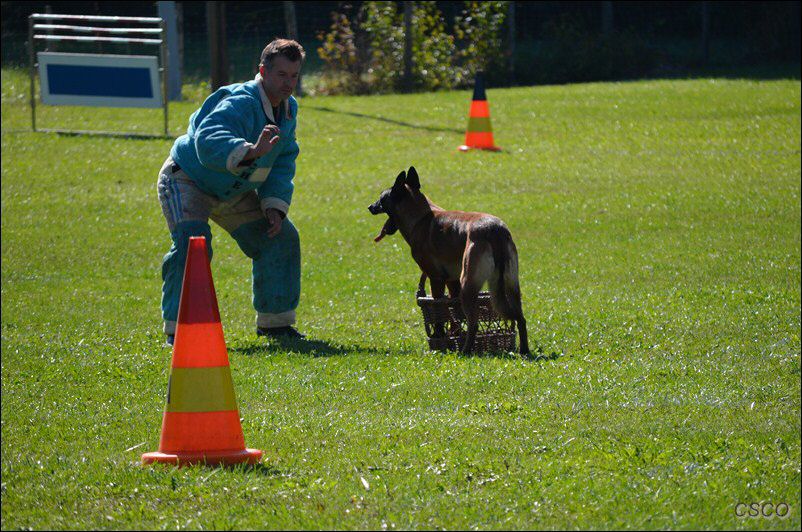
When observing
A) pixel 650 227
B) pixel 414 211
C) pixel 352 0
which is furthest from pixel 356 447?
pixel 352 0

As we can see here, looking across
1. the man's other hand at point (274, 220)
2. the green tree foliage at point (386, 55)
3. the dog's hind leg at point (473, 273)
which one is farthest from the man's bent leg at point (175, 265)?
the green tree foliage at point (386, 55)

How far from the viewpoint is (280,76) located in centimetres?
775

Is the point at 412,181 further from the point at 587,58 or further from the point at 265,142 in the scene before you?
the point at 587,58

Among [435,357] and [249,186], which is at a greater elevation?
[249,186]

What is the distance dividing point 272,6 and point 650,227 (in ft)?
64.9

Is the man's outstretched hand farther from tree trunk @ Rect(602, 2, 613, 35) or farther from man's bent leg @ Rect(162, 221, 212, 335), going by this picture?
tree trunk @ Rect(602, 2, 613, 35)

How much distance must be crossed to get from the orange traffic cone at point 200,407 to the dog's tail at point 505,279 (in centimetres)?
267

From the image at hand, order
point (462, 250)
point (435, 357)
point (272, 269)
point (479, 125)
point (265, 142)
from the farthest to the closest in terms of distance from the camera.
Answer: point (479, 125) → point (272, 269) → point (462, 250) → point (435, 357) → point (265, 142)

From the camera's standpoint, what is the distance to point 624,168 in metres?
17.1

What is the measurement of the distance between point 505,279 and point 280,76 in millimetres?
1953

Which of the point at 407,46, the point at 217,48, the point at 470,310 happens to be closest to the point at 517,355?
the point at 470,310

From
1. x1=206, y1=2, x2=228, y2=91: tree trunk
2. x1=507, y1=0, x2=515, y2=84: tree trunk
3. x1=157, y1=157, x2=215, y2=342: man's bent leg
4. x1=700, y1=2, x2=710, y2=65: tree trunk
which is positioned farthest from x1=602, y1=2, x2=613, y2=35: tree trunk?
x1=157, y1=157, x2=215, y2=342: man's bent leg

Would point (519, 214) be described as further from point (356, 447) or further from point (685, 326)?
point (356, 447)

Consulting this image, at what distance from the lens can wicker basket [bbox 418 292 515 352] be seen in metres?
7.86
